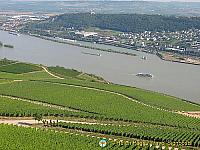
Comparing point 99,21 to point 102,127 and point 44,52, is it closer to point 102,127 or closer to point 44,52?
point 44,52

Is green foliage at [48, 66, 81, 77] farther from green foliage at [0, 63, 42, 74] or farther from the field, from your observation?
the field

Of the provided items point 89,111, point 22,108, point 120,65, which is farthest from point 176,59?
point 22,108

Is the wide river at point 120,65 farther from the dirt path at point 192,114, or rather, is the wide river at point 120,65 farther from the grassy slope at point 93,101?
the grassy slope at point 93,101

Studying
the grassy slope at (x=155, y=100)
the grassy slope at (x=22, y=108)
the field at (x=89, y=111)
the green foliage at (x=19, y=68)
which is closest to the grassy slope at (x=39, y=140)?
the field at (x=89, y=111)

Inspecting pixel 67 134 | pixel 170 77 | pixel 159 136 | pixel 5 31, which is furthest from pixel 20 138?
pixel 5 31

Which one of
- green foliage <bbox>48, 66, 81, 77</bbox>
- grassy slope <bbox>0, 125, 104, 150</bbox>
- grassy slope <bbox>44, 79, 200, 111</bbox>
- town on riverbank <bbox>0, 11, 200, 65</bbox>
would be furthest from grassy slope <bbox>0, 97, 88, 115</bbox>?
town on riverbank <bbox>0, 11, 200, 65</bbox>

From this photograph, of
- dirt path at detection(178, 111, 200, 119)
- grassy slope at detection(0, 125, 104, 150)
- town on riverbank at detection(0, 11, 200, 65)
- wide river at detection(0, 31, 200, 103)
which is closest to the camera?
grassy slope at detection(0, 125, 104, 150)
